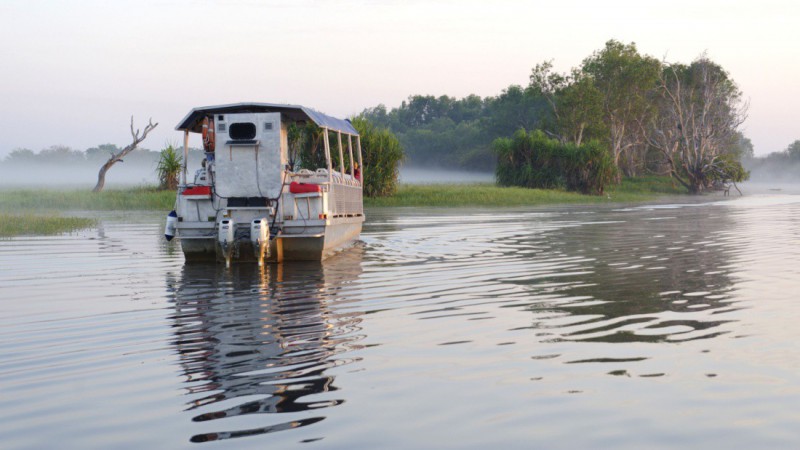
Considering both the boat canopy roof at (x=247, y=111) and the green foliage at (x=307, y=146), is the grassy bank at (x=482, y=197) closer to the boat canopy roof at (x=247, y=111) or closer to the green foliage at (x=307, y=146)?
the green foliage at (x=307, y=146)

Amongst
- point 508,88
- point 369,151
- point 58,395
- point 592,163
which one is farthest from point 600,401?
point 508,88

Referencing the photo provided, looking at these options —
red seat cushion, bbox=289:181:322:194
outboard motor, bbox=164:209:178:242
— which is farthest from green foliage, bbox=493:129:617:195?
outboard motor, bbox=164:209:178:242

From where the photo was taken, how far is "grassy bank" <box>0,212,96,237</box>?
85.8 ft

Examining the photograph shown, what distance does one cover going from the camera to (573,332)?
952 cm

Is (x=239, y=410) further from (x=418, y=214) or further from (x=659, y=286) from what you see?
Result: (x=418, y=214)

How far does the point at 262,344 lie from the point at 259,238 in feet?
27.8

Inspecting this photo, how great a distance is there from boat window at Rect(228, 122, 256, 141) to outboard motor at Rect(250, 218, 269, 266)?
91.8 inches

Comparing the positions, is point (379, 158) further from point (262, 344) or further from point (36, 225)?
point (262, 344)

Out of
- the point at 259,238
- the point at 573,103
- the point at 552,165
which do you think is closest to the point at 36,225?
the point at 259,238

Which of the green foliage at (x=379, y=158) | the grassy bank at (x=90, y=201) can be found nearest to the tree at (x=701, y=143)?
the green foliage at (x=379, y=158)

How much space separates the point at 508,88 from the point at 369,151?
66.4 meters

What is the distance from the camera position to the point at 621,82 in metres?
83.2

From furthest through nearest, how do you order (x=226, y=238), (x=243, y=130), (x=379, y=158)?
(x=379, y=158)
(x=243, y=130)
(x=226, y=238)

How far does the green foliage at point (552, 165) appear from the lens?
65312mm
